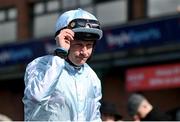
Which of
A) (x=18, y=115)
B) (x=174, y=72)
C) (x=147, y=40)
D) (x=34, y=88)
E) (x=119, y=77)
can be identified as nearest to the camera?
(x=34, y=88)

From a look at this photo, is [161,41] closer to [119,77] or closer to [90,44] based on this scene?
[119,77]

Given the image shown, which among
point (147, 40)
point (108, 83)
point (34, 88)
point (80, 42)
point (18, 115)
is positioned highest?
point (80, 42)

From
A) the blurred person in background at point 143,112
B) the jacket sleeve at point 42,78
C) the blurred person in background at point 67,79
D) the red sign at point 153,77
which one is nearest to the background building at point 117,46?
the red sign at point 153,77

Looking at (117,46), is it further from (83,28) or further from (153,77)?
(83,28)

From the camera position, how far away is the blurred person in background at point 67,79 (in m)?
3.02

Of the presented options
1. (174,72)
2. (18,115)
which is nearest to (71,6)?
(18,115)

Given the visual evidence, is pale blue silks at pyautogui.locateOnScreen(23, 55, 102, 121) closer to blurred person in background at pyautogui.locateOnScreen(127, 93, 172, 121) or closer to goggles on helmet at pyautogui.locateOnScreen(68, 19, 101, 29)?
goggles on helmet at pyautogui.locateOnScreen(68, 19, 101, 29)

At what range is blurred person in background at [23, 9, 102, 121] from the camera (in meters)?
3.02

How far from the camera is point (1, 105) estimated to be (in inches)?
944

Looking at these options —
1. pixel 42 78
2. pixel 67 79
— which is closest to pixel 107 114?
pixel 67 79

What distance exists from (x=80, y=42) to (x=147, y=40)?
1629 centimetres

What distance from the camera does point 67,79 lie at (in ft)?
10.5

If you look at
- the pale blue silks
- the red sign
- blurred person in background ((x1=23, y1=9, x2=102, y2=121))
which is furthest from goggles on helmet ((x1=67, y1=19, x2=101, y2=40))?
the red sign

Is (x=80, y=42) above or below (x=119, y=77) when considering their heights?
above
